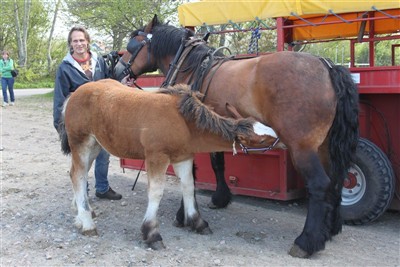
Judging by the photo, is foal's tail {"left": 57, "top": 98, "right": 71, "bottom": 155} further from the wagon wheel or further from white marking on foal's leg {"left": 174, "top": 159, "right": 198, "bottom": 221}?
Result: the wagon wheel

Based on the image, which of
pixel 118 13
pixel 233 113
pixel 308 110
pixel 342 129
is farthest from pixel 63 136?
pixel 118 13

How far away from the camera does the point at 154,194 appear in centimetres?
388

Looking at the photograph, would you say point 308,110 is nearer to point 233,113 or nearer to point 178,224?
point 233,113

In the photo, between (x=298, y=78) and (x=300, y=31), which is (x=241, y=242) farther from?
(x=300, y=31)

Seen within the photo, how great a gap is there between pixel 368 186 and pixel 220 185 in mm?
1605

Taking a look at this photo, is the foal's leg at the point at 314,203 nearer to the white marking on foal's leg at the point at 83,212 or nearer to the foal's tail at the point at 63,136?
the white marking on foal's leg at the point at 83,212

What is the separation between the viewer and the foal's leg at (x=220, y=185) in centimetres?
506

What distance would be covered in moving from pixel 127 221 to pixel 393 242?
2.62 metres

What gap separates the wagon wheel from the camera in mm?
4277

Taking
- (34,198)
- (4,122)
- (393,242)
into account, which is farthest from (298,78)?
(4,122)

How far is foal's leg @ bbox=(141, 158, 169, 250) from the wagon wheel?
1.90 meters

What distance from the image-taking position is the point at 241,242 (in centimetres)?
413

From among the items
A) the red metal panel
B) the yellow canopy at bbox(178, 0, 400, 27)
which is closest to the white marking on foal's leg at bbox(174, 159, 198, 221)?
the red metal panel

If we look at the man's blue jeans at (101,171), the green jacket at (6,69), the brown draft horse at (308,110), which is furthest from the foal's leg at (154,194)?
the green jacket at (6,69)
